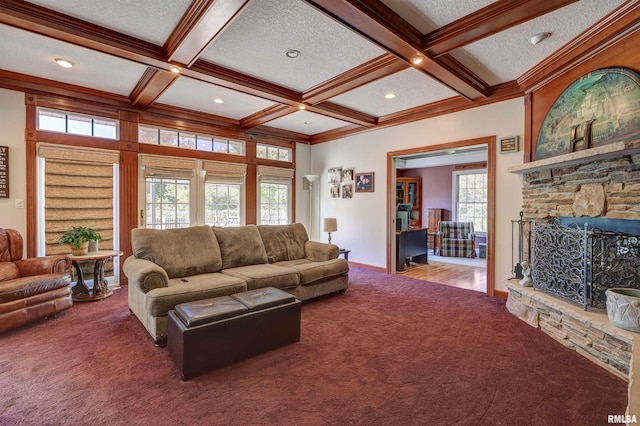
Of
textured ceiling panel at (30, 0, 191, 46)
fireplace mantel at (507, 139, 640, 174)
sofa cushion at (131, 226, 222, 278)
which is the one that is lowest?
sofa cushion at (131, 226, 222, 278)

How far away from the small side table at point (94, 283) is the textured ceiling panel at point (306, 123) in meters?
3.33

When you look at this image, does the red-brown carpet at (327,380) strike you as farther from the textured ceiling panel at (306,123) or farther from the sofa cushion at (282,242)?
the textured ceiling panel at (306,123)

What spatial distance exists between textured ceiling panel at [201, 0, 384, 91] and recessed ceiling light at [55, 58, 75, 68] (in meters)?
1.48

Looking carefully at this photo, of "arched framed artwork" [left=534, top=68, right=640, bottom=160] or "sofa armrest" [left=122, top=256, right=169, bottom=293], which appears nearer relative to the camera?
"arched framed artwork" [left=534, top=68, right=640, bottom=160]

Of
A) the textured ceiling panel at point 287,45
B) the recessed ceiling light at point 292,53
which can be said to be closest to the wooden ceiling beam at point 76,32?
the textured ceiling panel at point 287,45

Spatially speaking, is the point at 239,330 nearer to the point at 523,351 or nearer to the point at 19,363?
the point at 19,363

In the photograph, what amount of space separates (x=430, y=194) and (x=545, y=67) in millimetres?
5854

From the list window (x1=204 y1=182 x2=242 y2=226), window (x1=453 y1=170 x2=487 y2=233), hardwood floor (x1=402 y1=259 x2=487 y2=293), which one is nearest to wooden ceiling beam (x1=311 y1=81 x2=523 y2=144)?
window (x1=204 y1=182 x2=242 y2=226)

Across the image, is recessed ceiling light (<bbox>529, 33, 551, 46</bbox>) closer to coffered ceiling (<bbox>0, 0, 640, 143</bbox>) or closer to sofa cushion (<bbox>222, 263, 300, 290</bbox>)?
coffered ceiling (<bbox>0, 0, 640, 143</bbox>)

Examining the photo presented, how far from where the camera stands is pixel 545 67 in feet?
10.7

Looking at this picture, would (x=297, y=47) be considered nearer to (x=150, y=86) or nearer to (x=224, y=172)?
(x=150, y=86)

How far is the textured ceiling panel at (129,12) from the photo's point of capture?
231 centimetres

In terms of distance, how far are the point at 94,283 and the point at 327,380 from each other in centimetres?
338

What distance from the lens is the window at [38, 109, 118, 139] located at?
13.0ft
